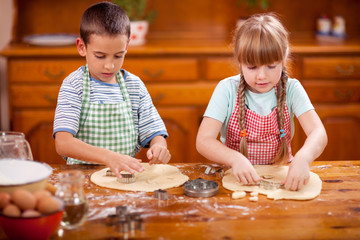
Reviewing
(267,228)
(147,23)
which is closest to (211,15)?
(147,23)

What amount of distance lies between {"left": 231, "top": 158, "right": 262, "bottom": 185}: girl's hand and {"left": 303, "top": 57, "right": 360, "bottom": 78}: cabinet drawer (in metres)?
1.78

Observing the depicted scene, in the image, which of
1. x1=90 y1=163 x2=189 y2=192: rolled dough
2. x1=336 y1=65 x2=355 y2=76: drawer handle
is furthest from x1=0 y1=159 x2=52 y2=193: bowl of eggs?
x1=336 y1=65 x2=355 y2=76: drawer handle

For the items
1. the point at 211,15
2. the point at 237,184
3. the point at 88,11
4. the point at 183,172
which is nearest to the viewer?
the point at 237,184

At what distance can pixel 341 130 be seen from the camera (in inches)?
127

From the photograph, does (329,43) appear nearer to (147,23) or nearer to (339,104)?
(339,104)

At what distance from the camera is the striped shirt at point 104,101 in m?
1.64

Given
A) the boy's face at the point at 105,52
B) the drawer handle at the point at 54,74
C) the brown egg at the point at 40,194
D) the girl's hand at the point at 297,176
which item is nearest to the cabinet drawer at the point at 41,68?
the drawer handle at the point at 54,74

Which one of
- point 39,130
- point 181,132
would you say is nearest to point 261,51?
point 181,132

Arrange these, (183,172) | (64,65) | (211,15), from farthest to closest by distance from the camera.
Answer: (211,15) → (64,65) → (183,172)

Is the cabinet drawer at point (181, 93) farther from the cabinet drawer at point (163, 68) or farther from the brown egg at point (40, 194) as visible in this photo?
the brown egg at point (40, 194)

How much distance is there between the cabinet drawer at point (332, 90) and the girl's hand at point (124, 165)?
1.91 m

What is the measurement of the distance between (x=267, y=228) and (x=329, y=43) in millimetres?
2290

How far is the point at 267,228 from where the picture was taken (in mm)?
1160

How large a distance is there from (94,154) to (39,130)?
1675mm
